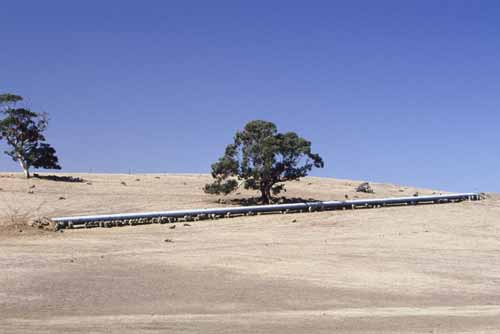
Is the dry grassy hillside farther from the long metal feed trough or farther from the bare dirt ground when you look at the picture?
the long metal feed trough

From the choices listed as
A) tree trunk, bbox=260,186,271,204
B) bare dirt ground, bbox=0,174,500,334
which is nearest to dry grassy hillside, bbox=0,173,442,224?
bare dirt ground, bbox=0,174,500,334

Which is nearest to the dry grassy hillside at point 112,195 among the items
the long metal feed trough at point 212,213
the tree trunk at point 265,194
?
the tree trunk at point 265,194

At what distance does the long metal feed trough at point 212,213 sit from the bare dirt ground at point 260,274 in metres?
1.15

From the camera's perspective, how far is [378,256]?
24516 millimetres

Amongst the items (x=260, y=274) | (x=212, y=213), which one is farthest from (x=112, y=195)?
(x=260, y=274)

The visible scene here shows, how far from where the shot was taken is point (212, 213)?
37500 mm

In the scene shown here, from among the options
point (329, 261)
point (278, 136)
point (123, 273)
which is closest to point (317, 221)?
point (278, 136)

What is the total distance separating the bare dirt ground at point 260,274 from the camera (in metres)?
13.0

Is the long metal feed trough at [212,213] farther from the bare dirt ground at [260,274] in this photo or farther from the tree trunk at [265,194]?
the tree trunk at [265,194]

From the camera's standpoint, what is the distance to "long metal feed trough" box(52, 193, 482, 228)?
112 feet

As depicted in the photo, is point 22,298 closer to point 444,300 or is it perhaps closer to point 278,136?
point 444,300

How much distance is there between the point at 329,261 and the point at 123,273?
7308mm

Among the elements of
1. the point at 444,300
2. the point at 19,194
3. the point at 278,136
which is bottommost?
the point at 444,300

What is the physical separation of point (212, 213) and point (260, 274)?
58.7 ft
